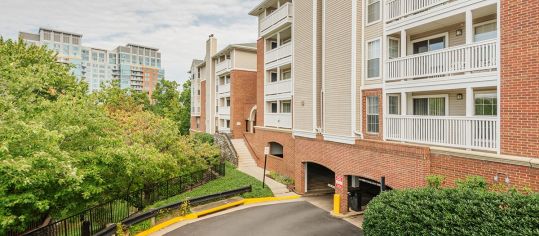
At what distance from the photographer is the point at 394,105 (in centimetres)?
1491

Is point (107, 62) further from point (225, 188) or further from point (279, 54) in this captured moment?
point (225, 188)

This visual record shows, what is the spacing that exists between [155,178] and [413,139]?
16247mm

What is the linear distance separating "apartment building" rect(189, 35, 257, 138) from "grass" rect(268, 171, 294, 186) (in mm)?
11036

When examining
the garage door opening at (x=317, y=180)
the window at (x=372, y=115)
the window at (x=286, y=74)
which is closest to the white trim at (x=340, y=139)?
the window at (x=372, y=115)

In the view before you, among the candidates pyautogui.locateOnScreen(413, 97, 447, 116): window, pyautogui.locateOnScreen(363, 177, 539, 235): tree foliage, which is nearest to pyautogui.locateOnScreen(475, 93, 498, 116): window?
pyautogui.locateOnScreen(413, 97, 447, 116): window

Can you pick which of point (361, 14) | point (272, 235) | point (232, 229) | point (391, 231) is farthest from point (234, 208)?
point (361, 14)

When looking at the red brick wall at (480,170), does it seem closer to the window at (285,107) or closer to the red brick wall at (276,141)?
the red brick wall at (276,141)

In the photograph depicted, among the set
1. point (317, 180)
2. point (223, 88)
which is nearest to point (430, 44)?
point (317, 180)

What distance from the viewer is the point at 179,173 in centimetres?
2353

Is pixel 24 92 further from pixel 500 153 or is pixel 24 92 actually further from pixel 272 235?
pixel 500 153

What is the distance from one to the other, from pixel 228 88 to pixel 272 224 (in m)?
24.4

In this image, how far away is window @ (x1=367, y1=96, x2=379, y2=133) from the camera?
15.0 meters

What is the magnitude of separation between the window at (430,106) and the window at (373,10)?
4.58 m

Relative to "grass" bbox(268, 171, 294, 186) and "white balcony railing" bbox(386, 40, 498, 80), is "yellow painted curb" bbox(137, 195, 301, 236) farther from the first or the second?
"white balcony railing" bbox(386, 40, 498, 80)
